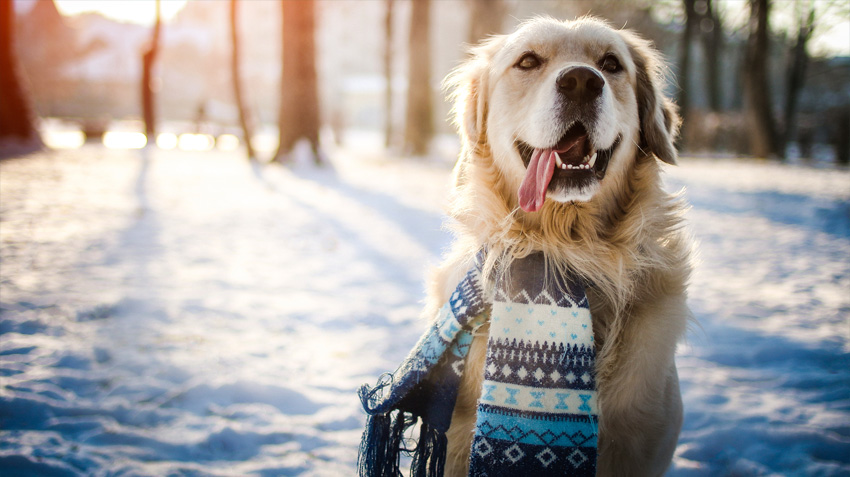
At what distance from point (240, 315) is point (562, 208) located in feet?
8.82

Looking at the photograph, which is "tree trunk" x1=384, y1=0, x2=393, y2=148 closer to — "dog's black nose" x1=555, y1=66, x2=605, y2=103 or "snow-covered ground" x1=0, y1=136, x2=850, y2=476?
"snow-covered ground" x1=0, y1=136, x2=850, y2=476

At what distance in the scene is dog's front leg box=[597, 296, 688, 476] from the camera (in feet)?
5.37

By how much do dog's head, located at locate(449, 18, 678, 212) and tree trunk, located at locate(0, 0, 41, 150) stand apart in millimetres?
13871

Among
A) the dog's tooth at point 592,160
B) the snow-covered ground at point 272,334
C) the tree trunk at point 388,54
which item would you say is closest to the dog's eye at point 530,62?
the dog's tooth at point 592,160

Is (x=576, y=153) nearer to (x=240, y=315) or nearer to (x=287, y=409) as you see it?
(x=287, y=409)

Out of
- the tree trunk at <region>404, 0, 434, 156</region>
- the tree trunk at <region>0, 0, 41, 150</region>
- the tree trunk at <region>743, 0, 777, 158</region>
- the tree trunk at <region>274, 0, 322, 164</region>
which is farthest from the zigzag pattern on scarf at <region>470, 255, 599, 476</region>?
the tree trunk at <region>743, 0, 777, 158</region>

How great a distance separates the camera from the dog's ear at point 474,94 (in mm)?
2311

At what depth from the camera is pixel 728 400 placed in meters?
2.66

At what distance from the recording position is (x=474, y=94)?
2.44m

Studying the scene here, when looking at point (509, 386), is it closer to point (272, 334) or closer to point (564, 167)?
point (564, 167)

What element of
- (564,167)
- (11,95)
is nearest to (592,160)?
(564,167)

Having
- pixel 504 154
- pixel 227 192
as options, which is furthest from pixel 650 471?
pixel 227 192

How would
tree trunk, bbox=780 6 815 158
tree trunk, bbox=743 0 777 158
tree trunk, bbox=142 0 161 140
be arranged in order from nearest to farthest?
tree trunk, bbox=743 0 777 158 < tree trunk, bbox=142 0 161 140 < tree trunk, bbox=780 6 815 158

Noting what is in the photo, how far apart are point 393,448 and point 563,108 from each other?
4.86 ft
